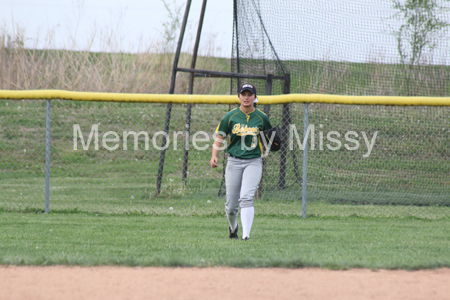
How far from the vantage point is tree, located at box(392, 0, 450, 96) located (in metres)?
8.76

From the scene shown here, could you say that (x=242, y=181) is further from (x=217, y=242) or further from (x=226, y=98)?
(x=226, y=98)

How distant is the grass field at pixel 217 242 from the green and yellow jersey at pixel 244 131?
3.37ft

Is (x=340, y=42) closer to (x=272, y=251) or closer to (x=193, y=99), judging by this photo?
(x=193, y=99)

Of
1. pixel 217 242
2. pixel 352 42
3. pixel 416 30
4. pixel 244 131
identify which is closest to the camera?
pixel 217 242

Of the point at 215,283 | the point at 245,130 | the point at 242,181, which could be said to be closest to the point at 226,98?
the point at 245,130

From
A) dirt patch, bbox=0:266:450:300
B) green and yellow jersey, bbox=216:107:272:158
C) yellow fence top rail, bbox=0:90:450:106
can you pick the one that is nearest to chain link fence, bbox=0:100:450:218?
yellow fence top rail, bbox=0:90:450:106

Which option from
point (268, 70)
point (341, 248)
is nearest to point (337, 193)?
point (268, 70)

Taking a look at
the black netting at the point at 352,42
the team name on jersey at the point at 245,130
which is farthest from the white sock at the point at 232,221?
the black netting at the point at 352,42

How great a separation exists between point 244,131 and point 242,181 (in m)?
0.58

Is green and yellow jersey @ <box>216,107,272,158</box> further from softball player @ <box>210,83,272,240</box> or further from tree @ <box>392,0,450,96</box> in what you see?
tree @ <box>392,0,450,96</box>

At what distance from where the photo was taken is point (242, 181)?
16.5ft

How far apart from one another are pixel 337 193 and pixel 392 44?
10.5 feet

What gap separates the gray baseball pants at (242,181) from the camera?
497 centimetres

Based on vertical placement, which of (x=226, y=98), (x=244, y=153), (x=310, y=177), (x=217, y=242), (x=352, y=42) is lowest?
(x=217, y=242)
